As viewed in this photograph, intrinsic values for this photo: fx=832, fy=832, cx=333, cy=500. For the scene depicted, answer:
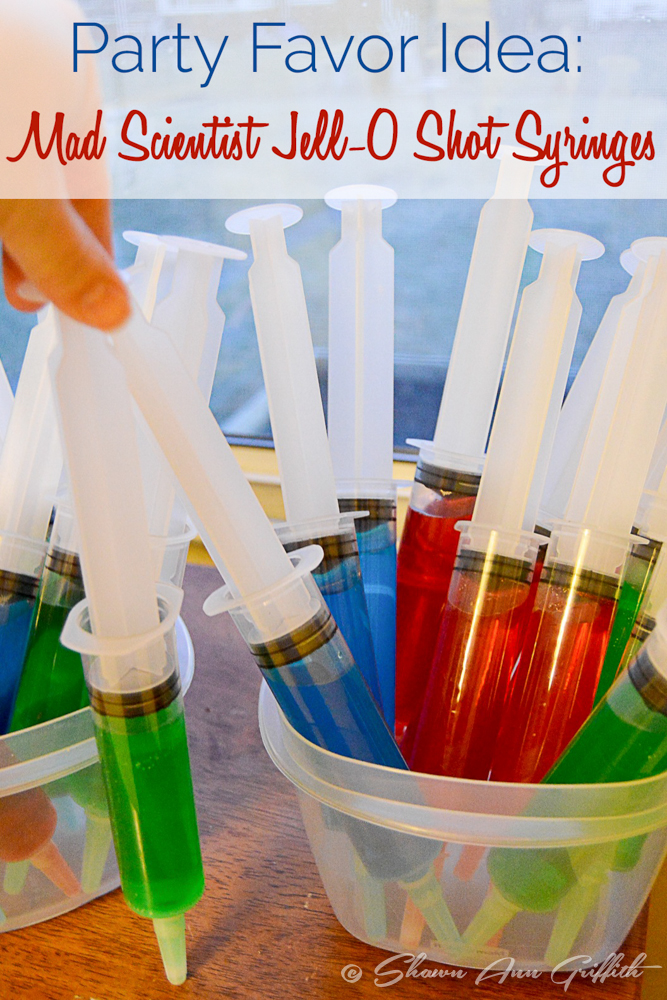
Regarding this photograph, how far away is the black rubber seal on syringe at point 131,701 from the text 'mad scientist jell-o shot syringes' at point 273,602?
33mm

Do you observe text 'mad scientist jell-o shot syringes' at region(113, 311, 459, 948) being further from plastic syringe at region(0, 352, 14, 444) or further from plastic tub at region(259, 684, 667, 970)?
plastic syringe at region(0, 352, 14, 444)

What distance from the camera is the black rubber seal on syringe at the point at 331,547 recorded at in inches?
11.9

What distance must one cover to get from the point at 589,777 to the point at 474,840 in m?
0.04

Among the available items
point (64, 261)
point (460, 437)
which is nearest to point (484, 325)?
point (460, 437)

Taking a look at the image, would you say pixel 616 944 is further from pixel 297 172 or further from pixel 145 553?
pixel 297 172

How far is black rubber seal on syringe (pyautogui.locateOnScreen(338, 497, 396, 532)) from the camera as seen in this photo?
0.34 meters

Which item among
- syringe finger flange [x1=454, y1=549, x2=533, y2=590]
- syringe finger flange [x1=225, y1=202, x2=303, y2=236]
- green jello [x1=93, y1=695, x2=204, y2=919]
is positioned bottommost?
green jello [x1=93, y1=695, x2=204, y2=919]

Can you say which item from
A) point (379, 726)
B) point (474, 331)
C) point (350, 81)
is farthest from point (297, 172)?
point (379, 726)

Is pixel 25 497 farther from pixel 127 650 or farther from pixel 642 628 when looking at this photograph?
pixel 642 628

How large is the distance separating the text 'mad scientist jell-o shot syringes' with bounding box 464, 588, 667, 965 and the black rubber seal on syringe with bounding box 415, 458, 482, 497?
0.09m

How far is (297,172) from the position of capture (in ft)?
1.90

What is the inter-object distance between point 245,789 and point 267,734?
97 millimetres

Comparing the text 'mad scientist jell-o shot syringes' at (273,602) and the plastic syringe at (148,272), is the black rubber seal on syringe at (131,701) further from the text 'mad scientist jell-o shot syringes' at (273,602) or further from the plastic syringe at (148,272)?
the plastic syringe at (148,272)

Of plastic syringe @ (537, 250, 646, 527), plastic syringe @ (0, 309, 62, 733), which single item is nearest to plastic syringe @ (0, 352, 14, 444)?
plastic syringe @ (0, 309, 62, 733)
